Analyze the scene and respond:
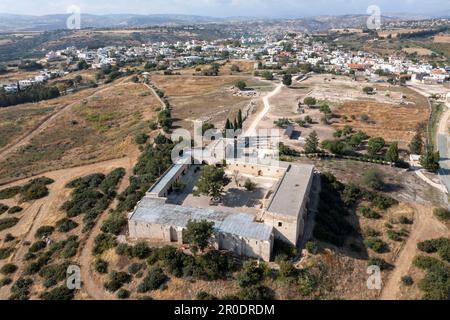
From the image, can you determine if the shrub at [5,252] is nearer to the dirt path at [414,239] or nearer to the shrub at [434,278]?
the dirt path at [414,239]

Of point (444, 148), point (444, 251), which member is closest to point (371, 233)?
point (444, 251)

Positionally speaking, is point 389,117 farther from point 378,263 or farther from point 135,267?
point 135,267

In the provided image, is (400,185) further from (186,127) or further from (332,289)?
(186,127)

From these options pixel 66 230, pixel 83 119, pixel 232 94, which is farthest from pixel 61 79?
pixel 66 230

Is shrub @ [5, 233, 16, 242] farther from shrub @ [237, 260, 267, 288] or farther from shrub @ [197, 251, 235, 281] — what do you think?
shrub @ [237, 260, 267, 288]

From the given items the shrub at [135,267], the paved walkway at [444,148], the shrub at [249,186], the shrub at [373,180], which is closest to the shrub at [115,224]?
the shrub at [135,267]

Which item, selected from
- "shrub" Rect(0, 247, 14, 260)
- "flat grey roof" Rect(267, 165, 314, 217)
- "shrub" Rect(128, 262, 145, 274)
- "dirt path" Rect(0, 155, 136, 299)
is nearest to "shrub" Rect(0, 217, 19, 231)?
"dirt path" Rect(0, 155, 136, 299)
